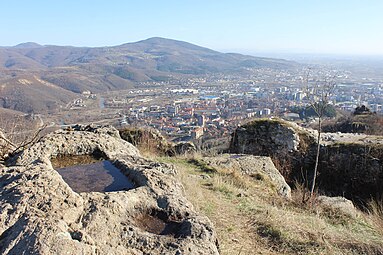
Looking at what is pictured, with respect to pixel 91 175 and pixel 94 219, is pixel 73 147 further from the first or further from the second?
pixel 94 219

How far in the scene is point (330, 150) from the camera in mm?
11156

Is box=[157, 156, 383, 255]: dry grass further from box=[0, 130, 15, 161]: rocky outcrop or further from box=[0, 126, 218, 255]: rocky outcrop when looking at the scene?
box=[0, 130, 15, 161]: rocky outcrop

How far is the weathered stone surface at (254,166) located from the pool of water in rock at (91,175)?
16.2ft

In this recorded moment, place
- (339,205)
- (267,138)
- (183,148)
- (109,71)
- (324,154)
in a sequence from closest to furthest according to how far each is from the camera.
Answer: (339,205), (324,154), (183,148), (267,138), (109,71)

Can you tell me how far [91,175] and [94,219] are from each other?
124 centimetres

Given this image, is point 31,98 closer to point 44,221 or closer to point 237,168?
point 237,168

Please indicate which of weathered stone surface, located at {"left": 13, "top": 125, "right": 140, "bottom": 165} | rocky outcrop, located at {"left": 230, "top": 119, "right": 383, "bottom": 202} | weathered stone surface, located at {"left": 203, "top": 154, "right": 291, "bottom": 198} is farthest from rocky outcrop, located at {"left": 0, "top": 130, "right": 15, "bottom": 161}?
rocky outcrop, located at {"left": 230, "top": 119, "right": 383, "bottom": 202}

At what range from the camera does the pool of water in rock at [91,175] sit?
11.1 feet

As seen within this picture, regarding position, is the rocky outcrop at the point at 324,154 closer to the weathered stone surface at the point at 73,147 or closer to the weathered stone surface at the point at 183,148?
the weathered stone surface at the point at 183,148

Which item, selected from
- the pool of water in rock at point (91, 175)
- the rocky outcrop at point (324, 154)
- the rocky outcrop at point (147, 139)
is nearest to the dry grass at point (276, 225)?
the pool of water in rock at point (91, 175)

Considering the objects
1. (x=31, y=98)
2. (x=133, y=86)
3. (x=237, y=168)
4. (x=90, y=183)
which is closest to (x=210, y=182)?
(x=237, y=168)

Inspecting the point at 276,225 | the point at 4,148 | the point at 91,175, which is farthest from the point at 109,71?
the point at 91,175

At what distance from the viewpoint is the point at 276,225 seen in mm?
→ 4543

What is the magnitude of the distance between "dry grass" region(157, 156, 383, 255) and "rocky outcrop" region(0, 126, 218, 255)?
96 centimetres
